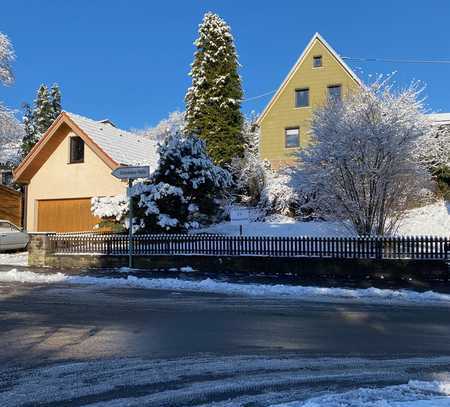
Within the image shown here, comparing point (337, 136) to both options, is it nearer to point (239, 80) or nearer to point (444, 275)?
point (444, 275)

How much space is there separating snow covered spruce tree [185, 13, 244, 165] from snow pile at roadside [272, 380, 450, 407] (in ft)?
90.6

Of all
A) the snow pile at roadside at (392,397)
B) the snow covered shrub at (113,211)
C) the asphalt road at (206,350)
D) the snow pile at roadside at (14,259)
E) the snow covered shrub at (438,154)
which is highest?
the snow covered shrub at (438,154)

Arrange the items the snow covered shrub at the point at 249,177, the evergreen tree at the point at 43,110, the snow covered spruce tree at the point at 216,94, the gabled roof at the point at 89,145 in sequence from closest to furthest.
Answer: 1. the gabled roof at the point at 89,145
2. the snow covered shrub at the point at 249,177
3. the snow covered spruce tree at the point at 216,94
4. the evergreen tree at the point at 43,110

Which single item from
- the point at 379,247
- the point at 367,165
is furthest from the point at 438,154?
the point at 379,247

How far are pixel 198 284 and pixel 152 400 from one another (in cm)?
849

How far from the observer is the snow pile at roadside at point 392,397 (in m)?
4.53

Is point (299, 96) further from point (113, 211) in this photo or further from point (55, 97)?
point (55, 97)

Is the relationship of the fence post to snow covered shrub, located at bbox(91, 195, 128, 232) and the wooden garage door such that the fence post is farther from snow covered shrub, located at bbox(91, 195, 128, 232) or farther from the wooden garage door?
the wooden garage door

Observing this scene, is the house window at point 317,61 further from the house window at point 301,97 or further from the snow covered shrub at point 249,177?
the snow covered shrub at point 249,177

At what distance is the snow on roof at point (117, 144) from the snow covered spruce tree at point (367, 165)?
1017 cm

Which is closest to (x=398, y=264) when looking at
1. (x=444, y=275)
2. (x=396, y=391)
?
(x=444, y=275)

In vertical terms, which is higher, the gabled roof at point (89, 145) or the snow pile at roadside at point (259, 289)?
the gabled roof at point (89, 145)

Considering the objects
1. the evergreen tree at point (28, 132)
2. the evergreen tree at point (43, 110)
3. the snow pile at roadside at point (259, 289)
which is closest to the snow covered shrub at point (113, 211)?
the snow pile at roadside at point (259, 289)

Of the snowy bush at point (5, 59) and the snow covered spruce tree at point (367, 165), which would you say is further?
the snowy bush at point (5, 59)
